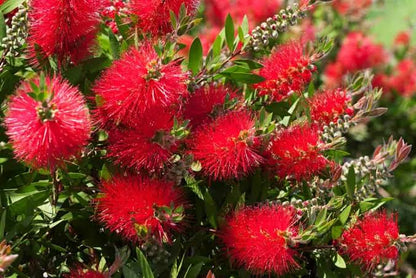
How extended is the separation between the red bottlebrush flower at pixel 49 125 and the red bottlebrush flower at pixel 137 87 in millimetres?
Answer: 73

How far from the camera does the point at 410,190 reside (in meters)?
2.88

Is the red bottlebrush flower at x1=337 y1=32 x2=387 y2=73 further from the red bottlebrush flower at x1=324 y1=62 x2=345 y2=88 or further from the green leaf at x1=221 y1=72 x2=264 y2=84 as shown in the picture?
the green leaf at x1=221 y1=72 x2=264 y2=84

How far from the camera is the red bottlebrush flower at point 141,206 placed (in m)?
0.99

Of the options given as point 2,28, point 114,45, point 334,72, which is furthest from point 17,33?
point 334,72

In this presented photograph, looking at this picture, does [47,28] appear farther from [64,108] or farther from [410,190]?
[410,190]

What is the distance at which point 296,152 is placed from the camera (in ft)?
3.62

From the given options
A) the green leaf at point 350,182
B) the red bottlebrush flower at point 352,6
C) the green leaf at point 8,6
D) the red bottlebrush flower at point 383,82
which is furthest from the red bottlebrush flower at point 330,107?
the red bottlebrush flower at point 352,6

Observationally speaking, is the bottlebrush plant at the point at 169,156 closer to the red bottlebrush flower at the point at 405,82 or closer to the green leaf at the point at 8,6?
the green leaf at the point at 8,6

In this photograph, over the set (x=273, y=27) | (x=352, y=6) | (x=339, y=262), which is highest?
(x=273, y=27)

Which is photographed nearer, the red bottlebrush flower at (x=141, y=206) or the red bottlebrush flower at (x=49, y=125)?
the red bottlebrush flower at (x=49, y=125)

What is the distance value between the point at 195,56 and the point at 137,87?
0.63 feet

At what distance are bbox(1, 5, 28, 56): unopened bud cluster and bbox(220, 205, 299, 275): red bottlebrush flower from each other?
1.45ft

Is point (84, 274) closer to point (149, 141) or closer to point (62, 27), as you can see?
point (149, 141)

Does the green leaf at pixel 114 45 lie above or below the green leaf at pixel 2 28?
below
